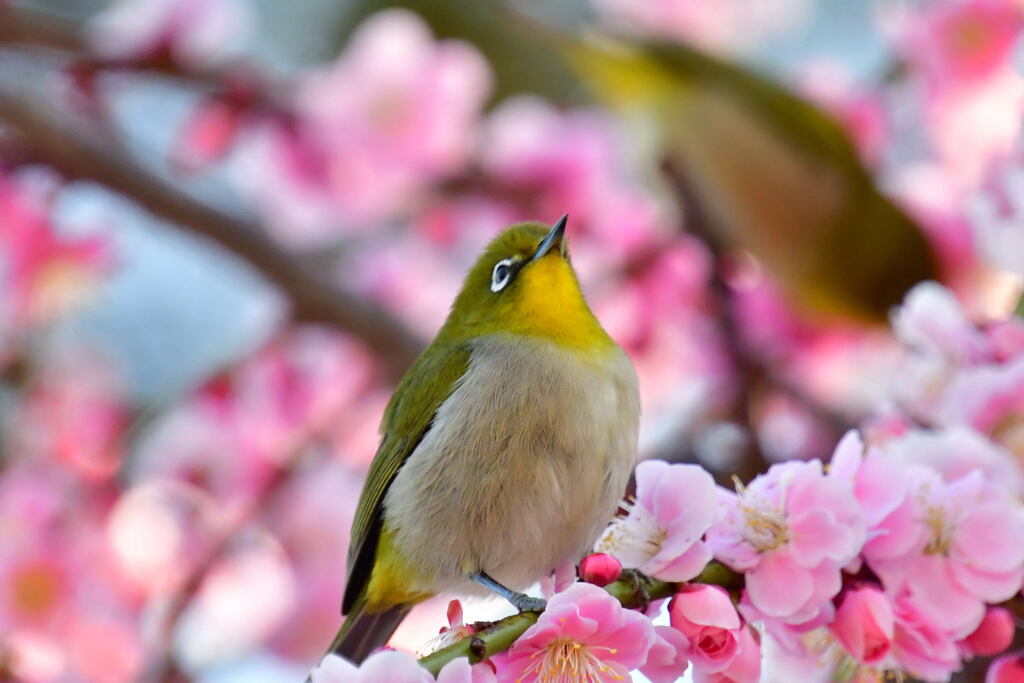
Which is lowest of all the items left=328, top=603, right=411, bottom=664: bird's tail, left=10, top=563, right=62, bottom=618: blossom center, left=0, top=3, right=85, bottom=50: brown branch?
left=10, top=563, right=62, bottom=618: blossom center

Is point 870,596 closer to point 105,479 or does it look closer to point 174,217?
point 174,217

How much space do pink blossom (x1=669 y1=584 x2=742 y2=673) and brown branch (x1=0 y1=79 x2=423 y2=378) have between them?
836mm

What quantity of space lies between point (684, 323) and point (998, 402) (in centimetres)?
100

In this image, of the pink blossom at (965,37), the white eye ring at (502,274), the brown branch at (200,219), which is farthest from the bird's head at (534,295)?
the pink blossom at (965,37)

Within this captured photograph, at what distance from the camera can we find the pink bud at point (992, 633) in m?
0.60

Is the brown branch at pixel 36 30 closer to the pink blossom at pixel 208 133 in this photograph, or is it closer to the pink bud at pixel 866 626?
the pink blossom at pixel 208 133

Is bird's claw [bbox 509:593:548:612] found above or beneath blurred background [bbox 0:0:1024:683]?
above

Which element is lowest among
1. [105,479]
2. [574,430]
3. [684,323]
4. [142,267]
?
[142,267]

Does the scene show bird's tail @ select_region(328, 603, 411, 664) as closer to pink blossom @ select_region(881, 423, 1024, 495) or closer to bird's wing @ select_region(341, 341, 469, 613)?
bird's wing @ select_region(341, 341, 469, 613)

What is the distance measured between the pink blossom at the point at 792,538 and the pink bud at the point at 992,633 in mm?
94

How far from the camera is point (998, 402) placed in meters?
0.71

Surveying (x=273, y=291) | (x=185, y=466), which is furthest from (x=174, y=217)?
(x=185, y=466)

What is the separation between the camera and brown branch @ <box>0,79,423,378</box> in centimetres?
123

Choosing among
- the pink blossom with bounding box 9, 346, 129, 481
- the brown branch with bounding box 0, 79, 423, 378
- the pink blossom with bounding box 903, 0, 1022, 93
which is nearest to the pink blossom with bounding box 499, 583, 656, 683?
the brown branch with bounding box 0, 79, 423, 378
